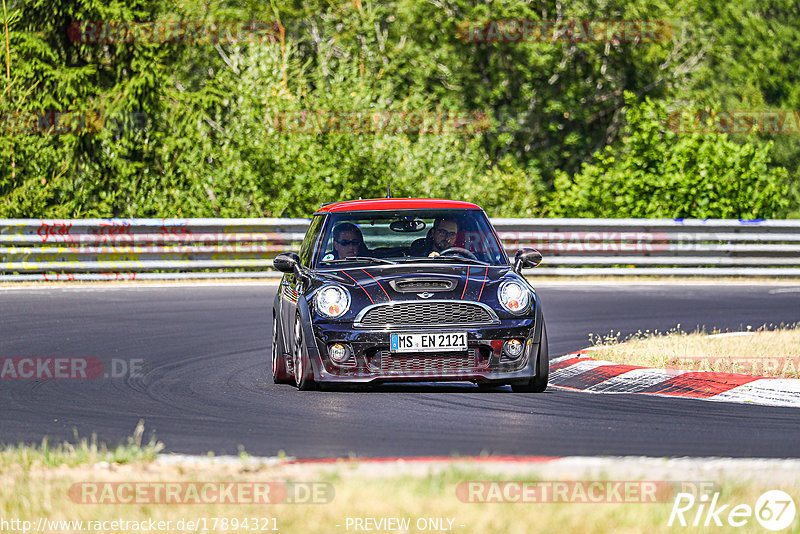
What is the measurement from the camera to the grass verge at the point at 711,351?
10.6 m

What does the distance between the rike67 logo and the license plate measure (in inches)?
144

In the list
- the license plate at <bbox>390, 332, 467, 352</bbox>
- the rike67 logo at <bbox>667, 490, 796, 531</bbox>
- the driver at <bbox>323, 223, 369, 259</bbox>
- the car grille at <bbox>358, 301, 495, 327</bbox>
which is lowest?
the license plate at <bbox>390, 332, 467, 352</bbox>

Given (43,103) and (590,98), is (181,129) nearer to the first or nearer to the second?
(43,103)

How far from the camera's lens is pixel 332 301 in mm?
9398

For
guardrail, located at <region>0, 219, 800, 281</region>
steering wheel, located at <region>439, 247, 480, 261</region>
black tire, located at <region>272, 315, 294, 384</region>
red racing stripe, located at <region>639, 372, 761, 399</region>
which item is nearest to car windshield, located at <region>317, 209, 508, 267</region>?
steering wheel, located at <region>439, 247, 480, 261</region>

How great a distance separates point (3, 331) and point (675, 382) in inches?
304

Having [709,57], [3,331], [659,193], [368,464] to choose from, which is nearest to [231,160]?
[659,193]

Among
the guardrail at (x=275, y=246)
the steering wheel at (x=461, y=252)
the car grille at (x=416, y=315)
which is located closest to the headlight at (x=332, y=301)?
the car grille at (x=416, y=315)

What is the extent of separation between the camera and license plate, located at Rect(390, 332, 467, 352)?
920cm

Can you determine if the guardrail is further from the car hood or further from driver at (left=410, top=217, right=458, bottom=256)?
the car hood

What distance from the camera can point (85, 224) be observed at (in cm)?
2084

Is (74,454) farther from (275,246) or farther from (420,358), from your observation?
(275,246)

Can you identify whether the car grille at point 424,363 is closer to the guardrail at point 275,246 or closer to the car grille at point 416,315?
the car grille at point 416,315

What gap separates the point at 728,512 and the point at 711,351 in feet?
21.5
